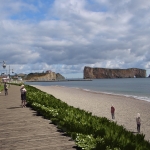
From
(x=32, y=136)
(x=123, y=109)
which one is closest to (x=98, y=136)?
(x=32, y=136)

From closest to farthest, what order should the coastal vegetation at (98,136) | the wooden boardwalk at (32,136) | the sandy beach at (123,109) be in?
the coastal vegetation at (98,136) < the wooden boardwalk at (32,136) < the sandy beach at (123,109)

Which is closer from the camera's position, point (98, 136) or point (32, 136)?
point (98, 136)

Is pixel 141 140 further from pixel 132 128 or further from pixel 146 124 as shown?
pixel 146 124

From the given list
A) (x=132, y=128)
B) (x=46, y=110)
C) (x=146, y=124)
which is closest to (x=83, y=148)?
(x=46, y=110)

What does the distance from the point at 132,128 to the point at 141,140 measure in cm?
934

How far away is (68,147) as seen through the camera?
22.6 feet

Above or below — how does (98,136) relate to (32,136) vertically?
above

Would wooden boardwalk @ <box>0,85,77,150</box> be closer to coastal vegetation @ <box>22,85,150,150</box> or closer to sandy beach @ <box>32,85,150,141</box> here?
coastal vegetation @ <box>22,85,150,150</box>

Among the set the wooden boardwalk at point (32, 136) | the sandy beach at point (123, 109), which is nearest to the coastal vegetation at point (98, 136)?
the wooden boardwalk at point (32, 136)

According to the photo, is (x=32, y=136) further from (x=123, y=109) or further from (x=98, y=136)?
(x=123, y=109)

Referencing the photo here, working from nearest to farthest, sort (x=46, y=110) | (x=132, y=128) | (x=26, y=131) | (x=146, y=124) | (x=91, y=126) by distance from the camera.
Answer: (x=91, y=126)
(x=26, y=131)
(x=46, y=110)
(x=132, y=128)
(x=146, y=124)

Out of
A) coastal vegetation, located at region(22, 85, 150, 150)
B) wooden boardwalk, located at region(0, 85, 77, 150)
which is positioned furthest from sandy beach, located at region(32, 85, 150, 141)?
wooden boardwalk, located at region(0, 85, 77, 150)

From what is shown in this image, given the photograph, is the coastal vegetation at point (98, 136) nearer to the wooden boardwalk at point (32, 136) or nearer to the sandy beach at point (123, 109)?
the wooden boardwalk at point (32, 136)

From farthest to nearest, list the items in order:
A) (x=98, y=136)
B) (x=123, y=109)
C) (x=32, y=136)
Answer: (x=123, y=109)
(x=32, y=136)
(x=98, y=136)
